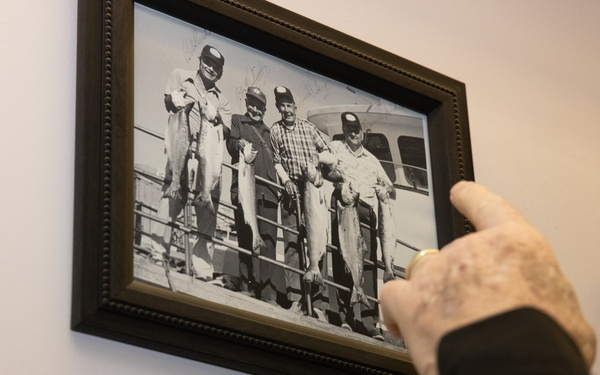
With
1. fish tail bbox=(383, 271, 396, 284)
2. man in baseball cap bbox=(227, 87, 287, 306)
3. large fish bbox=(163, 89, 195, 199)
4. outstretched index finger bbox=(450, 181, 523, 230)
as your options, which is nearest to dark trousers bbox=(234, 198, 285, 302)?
man in baseball cap bbox=(227, 87, 287, 306)

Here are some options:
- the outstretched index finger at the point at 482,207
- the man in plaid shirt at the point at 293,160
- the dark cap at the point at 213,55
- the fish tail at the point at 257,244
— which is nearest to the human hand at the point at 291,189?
the man in plaid shirt at the point at 293,160

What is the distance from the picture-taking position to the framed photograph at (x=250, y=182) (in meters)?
1.44

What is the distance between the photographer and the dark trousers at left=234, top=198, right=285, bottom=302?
60.6 inches

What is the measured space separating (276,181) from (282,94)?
0.54 ft

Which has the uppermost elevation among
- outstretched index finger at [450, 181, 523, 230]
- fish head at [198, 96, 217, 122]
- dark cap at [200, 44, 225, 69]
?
dark cap at [200, 44, 225, 69]

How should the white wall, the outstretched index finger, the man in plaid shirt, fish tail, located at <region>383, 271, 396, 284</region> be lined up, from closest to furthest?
the outstretched index finger < the white wall < the man in plaid shirt < fish tail, located at <region>383, 271, 396, 284</region>

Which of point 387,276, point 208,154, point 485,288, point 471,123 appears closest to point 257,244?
point 208,154

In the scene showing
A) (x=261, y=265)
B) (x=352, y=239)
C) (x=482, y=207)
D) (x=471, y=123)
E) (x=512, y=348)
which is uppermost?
(x=471, y=123)

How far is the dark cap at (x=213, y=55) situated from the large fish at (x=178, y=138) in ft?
0.32

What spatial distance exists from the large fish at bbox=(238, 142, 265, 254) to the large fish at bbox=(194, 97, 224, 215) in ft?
0.12

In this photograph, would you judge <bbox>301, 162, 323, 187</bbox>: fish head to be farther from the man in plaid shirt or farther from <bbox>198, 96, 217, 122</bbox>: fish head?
<bbox>198, 96, 217, 122</bbox>: fish head

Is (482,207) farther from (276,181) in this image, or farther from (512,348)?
(276,181)

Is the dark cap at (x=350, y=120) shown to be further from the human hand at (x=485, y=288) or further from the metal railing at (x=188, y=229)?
the human hand at (x=485, y=288)

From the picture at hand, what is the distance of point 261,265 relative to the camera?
1.56m
